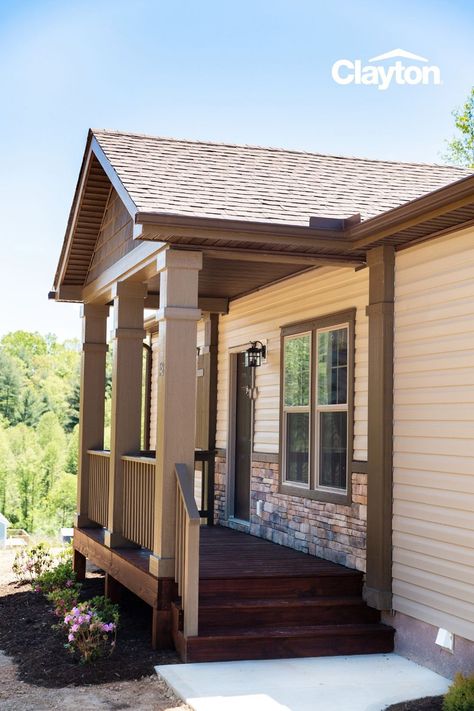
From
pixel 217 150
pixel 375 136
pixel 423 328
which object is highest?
pixel 375 136

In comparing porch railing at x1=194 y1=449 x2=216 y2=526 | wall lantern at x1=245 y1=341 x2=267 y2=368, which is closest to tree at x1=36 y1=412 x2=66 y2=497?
porch railing at x1=194 y1=449 x2=216 y2=526

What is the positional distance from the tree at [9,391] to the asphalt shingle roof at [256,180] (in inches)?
2040

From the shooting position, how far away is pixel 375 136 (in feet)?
155

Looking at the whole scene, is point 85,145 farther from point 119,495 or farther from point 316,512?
point 316,512

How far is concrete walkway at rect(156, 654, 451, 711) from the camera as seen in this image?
5.92m

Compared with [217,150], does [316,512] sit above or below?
below

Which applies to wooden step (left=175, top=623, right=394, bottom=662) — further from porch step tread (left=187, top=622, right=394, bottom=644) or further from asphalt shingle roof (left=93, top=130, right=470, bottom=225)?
asphalt shingle roof (left=93, top=130, right=470, bottom=225)

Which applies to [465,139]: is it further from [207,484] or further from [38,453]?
[38,453]

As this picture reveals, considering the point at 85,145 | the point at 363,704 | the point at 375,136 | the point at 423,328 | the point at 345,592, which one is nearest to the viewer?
the point at 363,704

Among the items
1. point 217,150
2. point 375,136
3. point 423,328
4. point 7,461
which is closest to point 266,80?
point 375,136

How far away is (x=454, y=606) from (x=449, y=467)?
0.96 meters

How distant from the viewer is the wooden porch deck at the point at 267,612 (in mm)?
6938

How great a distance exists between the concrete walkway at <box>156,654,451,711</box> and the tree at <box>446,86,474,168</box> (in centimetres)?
2510

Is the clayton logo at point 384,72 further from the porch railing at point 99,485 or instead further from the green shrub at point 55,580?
the green shrub at point 55,580
